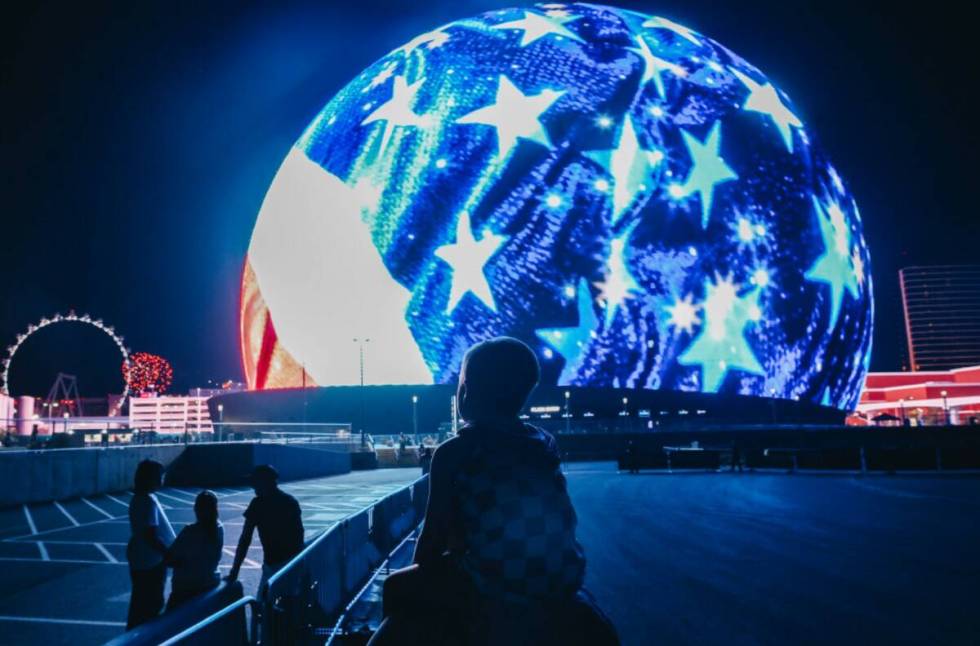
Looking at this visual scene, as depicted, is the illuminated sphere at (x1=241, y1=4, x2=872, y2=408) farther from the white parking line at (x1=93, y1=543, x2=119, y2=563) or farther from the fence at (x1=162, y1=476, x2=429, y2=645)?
the fence at (x1=162, y1=476, x2=429, y2=645)

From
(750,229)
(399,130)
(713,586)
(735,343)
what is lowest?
(713,586)

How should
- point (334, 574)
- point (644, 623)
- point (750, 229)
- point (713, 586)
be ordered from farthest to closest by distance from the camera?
1. point (750, 229)
2. point (713, 586)
3. point (334, 574)
4. point (644, 623)

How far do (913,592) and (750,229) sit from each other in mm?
24352

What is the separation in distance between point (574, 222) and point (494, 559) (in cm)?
2566

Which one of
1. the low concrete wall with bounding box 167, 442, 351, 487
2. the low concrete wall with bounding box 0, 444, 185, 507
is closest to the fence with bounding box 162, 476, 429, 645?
the low concrete wall with bounding box 0, 444, 185, 507

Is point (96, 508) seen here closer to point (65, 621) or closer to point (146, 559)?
point (65, 621)

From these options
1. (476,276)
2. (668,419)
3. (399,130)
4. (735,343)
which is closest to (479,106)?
(399,130)

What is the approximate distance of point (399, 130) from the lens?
97.1 feet

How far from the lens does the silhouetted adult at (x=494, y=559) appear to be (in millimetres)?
1724

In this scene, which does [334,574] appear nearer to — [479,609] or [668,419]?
[479,609]

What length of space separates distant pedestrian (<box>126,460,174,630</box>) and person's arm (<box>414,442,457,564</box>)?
3.32 meters

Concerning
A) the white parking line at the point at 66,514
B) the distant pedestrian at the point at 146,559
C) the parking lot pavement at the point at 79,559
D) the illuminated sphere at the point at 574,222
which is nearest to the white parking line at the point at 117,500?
the parking lot pavement at the point at 79,559

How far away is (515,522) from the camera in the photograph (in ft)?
5.92

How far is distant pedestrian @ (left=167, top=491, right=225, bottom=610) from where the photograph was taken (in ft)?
13.7
